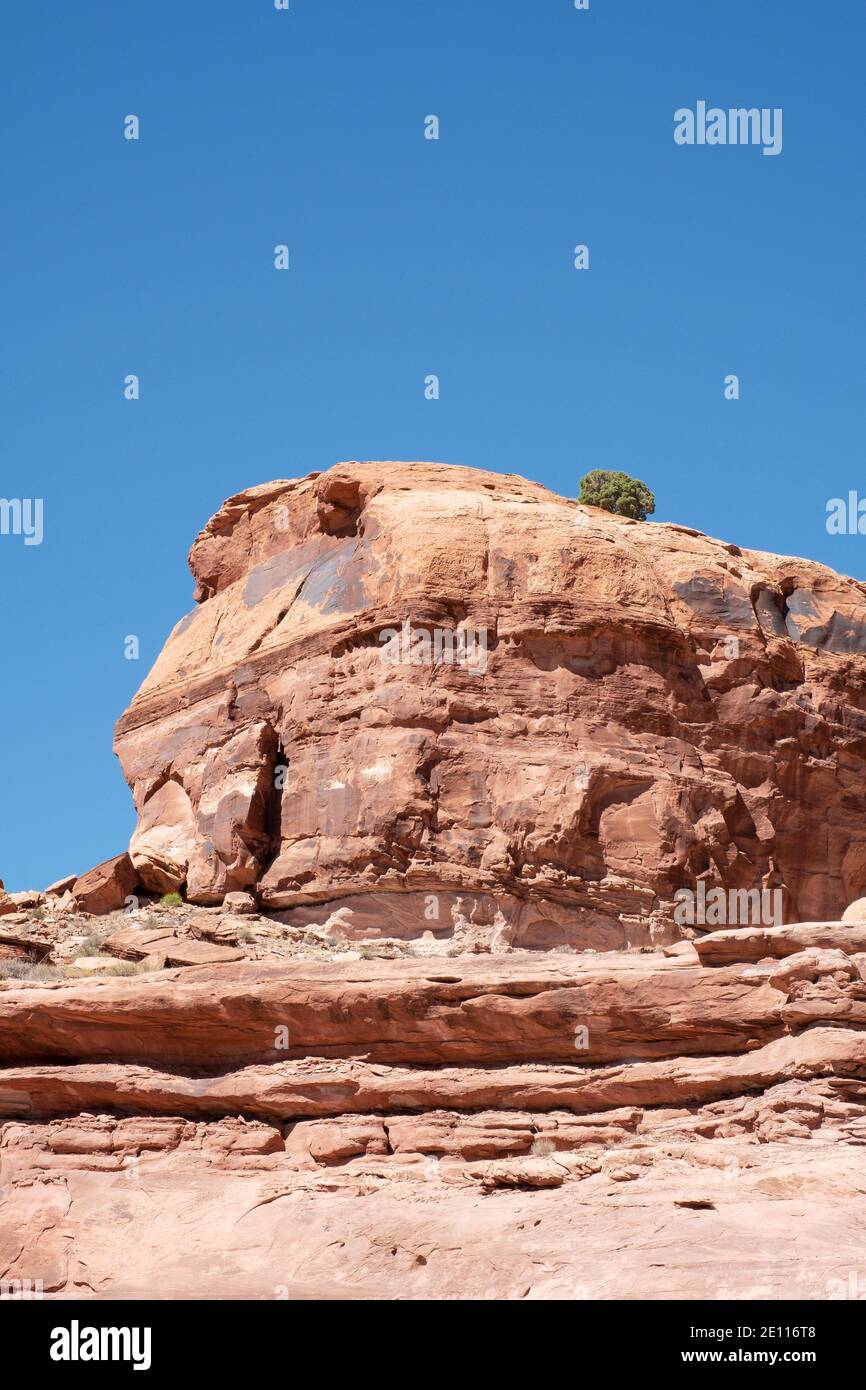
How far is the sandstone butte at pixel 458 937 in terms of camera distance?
17.5 meters

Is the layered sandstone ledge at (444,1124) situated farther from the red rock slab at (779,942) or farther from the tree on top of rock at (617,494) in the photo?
the tree on top of rock at (617,494)

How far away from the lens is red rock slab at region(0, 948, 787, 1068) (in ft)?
61.8

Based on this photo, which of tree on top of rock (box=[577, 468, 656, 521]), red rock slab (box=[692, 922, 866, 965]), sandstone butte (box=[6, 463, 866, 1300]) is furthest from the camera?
tree on top of rock (box=[577, 468, 656, 521])

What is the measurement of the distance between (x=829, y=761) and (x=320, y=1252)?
1692cm

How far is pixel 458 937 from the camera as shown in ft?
89.0

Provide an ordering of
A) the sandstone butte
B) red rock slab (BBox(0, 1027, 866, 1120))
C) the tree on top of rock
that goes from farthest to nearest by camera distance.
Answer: the tree on top of rock
red rock slab (BBox(0, 1027, 866, 1120))
the sandstone butte

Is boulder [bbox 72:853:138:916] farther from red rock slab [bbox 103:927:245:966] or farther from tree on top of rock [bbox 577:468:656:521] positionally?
tree on top of rock [bbox 577:468:656:521]

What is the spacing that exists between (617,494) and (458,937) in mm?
23684

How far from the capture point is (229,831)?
97.5 ft

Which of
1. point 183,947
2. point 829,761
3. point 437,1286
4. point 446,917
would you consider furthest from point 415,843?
point 437,1286

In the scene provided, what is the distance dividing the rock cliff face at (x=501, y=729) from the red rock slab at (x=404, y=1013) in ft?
22.3

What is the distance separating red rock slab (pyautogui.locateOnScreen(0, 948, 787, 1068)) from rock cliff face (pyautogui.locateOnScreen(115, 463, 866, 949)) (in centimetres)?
681

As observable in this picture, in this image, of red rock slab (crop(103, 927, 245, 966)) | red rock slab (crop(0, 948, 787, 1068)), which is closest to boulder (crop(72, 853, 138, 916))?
red rock slab (crop(103, 927, 245, 966))

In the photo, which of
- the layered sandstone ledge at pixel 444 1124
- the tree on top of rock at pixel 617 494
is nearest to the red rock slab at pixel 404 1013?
the layered sandstone ledge at pixel 444 1124
